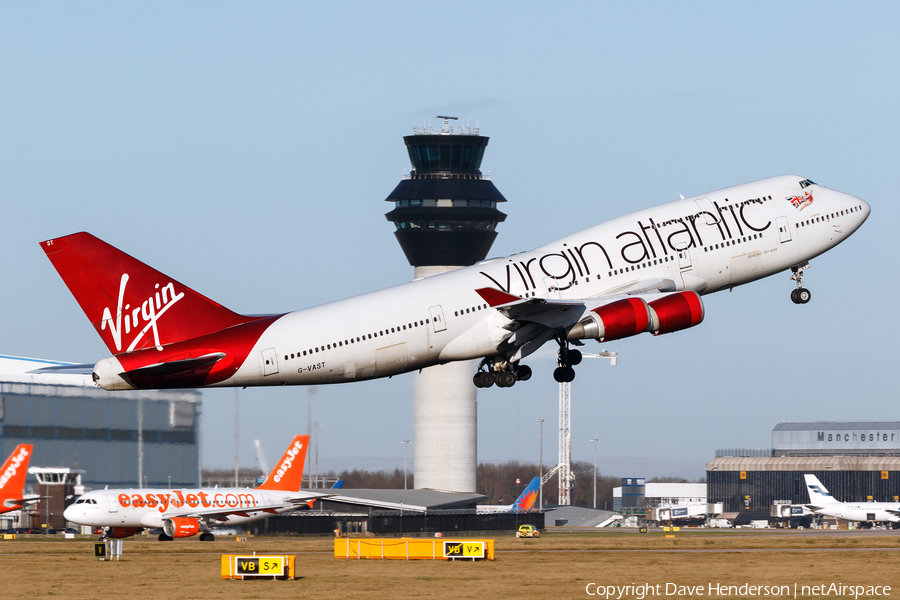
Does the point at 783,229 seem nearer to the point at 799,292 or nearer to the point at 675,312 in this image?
the point at 799,292

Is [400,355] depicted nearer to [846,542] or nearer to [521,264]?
[521,264]

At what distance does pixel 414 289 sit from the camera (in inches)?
1980

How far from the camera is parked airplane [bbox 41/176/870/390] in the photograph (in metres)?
47.3

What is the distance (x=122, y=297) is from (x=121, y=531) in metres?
40.6

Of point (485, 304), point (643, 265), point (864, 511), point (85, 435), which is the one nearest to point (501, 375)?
point (485, 304)

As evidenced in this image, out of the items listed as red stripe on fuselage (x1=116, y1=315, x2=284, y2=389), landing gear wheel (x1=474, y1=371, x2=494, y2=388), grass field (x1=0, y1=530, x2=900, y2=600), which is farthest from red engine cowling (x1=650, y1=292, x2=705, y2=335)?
red stripe on fuselage (x1=116, y1=315, x2=284, y2=389)

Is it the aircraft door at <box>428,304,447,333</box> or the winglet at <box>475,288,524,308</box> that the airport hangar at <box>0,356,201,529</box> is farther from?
the winglet at <box>475,288,524,308</box>

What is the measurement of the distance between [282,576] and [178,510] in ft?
99.1

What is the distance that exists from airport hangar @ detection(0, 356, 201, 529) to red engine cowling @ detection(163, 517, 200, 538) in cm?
2663

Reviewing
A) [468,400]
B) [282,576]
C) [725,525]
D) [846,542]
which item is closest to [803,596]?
[282,576]

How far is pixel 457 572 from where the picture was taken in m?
58.7

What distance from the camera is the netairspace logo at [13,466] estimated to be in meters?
92.7

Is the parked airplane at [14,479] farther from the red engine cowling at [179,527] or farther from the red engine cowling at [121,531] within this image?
the red engine cowling at [179,527]

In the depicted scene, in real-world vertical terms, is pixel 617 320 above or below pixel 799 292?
below
